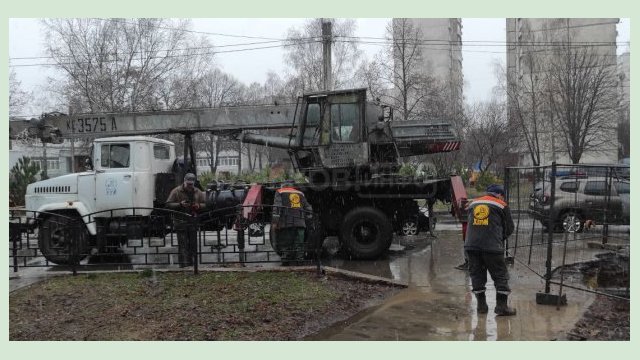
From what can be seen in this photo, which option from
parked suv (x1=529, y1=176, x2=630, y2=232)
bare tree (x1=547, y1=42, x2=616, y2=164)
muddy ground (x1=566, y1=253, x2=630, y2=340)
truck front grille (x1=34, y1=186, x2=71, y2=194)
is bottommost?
muddy ground (x1=566, y1=253, x2=630, y2=340)

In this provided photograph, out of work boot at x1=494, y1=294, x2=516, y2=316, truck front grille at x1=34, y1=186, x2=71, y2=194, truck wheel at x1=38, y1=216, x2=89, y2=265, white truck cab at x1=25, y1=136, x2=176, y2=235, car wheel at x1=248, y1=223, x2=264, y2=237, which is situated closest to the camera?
work boot at x1=494, y1=294, x2=516, y2=316

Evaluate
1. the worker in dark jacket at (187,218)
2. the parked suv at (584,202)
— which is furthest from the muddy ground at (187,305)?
the parked suv at (584,202)

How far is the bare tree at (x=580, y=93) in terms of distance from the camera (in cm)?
2525

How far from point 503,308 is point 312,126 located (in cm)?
539

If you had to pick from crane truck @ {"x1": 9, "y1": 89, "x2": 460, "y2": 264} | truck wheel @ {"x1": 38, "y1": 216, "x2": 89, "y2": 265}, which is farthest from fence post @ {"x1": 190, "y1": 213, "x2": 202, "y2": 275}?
truck wheel @ {"x1": 38, "y1": 216, "x2": 89, "y2": 265}

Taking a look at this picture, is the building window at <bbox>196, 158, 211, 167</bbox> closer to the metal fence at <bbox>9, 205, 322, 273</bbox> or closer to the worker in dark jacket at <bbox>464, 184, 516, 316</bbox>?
the metal fence at <bbox>9, 205, 322, 273</bbox>

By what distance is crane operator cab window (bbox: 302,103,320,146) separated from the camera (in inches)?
394

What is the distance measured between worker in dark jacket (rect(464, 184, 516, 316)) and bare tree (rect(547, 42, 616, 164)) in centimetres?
2220

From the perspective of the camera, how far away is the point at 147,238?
9.10 meters

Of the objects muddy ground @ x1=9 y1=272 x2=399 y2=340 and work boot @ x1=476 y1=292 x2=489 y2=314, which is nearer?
muddy ground @ x1=9 y1=272 x2=399 y2=340

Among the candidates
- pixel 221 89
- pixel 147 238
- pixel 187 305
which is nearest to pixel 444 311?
pixel 187 305

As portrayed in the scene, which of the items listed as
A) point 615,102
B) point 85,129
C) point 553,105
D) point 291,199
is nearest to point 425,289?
point 291,199

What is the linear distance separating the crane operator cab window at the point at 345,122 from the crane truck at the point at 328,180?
0.06 feet

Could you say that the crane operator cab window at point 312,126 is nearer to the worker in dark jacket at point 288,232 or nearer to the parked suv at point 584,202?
the worker in dark jacket at point 288,232
